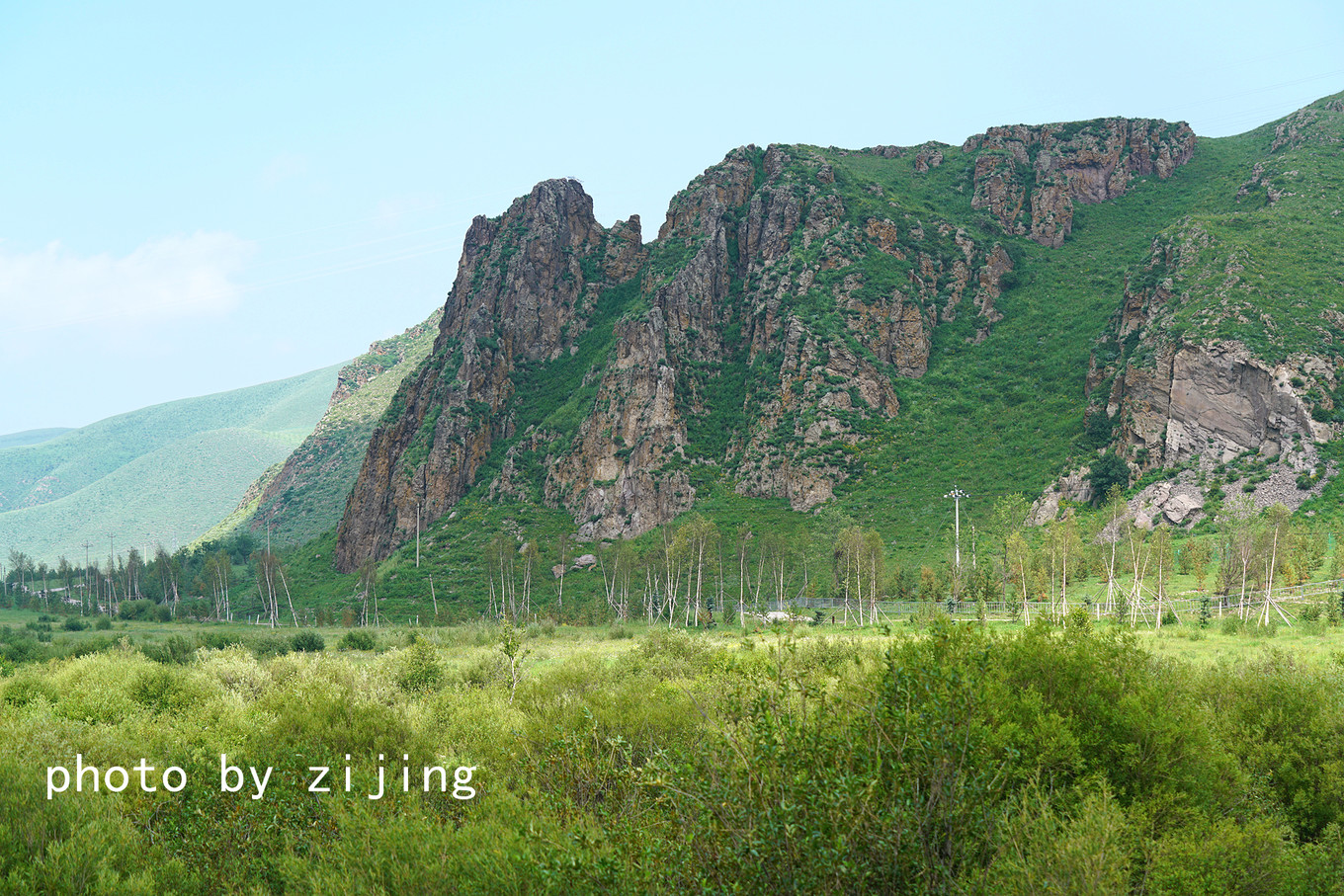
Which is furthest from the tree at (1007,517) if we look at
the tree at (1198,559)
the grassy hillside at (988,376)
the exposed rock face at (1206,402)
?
the tree at (1198,559)

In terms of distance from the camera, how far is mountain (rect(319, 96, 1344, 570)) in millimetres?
89312

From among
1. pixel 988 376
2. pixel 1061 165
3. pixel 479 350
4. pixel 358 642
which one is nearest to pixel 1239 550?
pixel 988 376

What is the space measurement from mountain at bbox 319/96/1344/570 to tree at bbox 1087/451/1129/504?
241 centimetres

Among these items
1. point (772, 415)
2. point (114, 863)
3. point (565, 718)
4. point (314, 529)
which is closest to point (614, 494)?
point (772, 415)

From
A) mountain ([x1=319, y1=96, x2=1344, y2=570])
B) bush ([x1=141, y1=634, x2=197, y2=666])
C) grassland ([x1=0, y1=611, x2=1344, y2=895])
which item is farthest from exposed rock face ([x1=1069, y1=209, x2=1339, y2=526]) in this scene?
bush ([x1=141, y1=634, x2=197, y2=666])

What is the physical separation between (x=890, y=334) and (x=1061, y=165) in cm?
5696

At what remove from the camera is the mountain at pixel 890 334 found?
89312 mm

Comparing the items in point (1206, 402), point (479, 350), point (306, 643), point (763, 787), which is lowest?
point (306, 643)

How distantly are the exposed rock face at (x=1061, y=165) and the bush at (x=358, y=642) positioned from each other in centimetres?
12830

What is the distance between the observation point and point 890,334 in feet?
406

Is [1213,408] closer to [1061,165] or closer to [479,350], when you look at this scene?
[1061,165]

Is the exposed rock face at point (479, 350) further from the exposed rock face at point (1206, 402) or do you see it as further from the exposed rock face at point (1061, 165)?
the exposed rock face at point (1206, 402)

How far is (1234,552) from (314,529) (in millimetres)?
145856

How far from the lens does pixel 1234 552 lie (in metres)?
56.9
